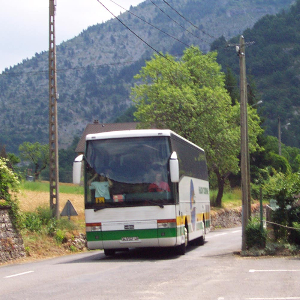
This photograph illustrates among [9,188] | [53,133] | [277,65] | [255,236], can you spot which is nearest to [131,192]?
[255,236]

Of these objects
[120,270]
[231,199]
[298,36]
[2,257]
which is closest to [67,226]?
[2,257]

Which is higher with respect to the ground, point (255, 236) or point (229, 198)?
point (229, 198)

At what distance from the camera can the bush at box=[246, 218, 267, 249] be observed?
54.3ft

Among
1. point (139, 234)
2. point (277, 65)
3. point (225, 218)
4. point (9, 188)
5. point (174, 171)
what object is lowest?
point (225, 218)

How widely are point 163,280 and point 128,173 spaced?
203 inches

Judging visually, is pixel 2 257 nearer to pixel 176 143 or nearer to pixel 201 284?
pixel 176 143

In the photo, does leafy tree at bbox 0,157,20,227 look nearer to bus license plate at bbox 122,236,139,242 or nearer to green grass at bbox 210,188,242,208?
bus license plate at bbox 122,236,139,242

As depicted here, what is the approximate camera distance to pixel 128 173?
15922 mm

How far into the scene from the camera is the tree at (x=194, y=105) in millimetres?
39375

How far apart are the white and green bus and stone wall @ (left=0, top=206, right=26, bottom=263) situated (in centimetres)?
312

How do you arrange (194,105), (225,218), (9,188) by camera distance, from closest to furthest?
(9,188)
(194,105)
(225,218)

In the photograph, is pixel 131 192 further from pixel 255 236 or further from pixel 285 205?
pixel 285 205

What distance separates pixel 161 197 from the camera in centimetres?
1586

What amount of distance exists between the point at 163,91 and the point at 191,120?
272 cm
